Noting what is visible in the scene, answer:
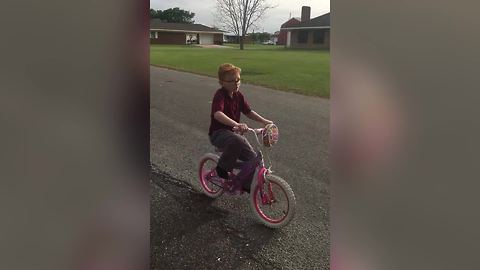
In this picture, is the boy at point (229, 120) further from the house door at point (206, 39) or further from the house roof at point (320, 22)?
the house door at point (206, 39)

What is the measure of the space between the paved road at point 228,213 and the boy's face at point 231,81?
0.58 m

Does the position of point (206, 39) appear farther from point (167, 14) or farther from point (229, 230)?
point (229, 230)

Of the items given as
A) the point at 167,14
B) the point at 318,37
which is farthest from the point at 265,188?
the point at 318,37

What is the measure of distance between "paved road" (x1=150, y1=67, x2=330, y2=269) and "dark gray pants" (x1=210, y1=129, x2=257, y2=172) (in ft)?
1.40

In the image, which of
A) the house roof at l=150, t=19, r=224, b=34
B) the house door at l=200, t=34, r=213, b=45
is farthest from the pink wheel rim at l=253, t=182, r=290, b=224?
the house door at l=200, t=34, r=213, b=45

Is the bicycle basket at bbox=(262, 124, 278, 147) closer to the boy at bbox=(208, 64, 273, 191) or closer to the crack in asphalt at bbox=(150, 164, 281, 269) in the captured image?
the boy at bbox=(208, 64, 273, 191)

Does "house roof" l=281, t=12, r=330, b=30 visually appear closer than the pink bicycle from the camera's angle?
Yes

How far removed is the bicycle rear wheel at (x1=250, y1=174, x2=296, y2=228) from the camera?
3.08 meters

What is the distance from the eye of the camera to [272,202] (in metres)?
3.25

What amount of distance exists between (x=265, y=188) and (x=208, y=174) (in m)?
0.71

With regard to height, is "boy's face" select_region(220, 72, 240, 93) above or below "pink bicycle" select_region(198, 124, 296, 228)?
above

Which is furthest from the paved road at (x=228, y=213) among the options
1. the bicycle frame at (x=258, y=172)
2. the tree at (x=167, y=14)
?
the tree at (x=167, y=14)
